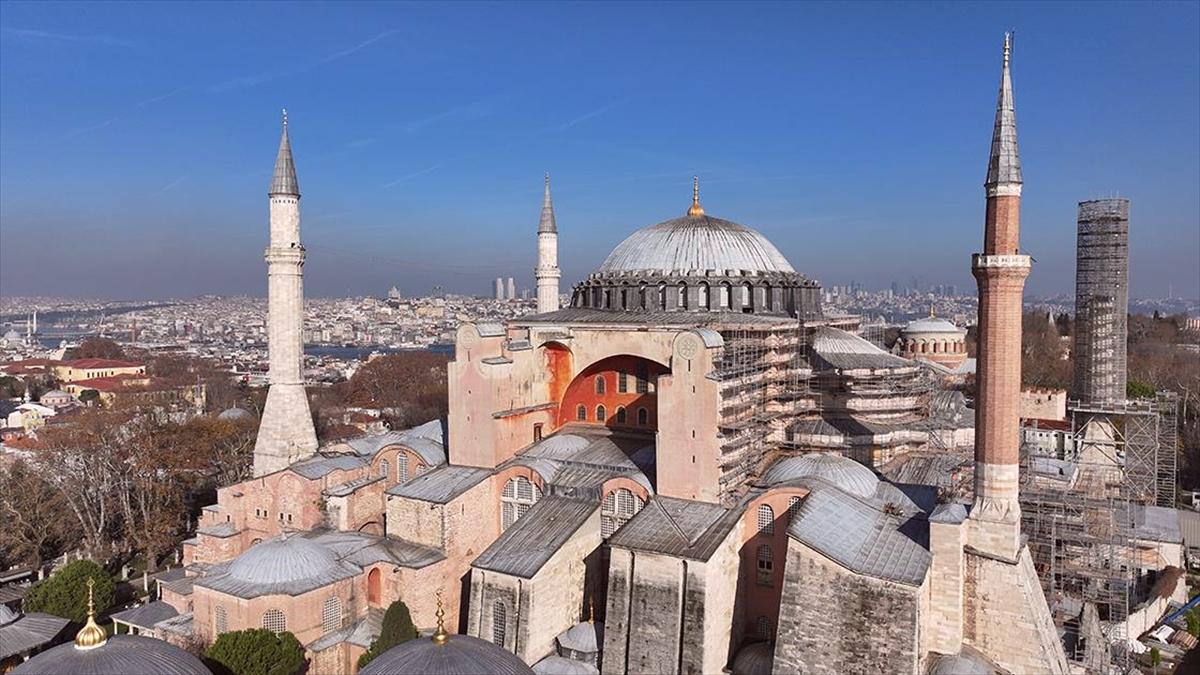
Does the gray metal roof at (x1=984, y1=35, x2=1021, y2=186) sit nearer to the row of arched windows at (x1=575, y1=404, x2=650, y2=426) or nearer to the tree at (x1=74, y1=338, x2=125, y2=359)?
the row of arched windows at (x1=575, y1=404, x2=650, y2=426)

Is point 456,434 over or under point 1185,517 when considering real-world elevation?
over

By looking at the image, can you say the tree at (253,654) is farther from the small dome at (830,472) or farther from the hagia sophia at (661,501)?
the small dome at (830,472)

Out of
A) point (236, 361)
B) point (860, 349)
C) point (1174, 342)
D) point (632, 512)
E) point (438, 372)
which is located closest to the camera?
point (632, 512)

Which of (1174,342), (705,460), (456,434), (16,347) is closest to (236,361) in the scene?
(16,347)

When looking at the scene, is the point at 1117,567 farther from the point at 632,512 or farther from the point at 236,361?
the point at 236,361

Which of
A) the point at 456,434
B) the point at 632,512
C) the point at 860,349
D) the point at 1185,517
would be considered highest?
the point at 860,349

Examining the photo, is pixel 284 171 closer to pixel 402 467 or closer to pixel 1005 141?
pixel 402 467
